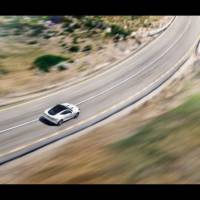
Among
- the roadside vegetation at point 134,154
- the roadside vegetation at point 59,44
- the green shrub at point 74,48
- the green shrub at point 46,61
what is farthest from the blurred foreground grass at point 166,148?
the green shrub at point 74,48

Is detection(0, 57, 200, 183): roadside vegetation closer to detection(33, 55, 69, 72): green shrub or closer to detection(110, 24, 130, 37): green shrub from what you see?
detection(33, 55, 69, 72): green shrub

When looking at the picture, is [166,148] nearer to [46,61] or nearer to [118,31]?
[46,61]

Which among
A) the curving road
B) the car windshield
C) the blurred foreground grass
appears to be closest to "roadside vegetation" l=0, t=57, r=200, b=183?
the blurred foreground grass

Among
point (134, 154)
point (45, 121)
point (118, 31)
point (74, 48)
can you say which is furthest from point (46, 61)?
point (134, 154)

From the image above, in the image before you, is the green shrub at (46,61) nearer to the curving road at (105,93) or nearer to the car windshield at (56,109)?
the curving road at (105,93)

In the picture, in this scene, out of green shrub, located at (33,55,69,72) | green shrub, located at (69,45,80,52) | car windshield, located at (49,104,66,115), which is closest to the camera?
car windshield, located at (49,104,66,115)
